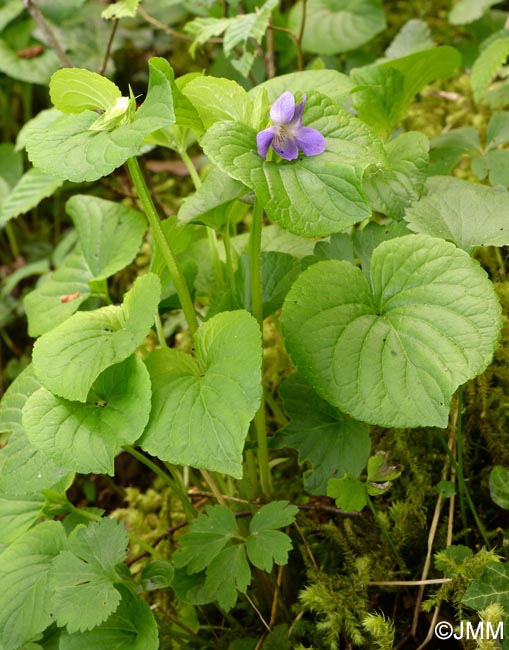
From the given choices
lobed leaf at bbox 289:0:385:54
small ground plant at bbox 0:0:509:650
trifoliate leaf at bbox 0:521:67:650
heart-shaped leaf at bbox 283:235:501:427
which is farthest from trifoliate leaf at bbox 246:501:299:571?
lobed leaf at bbox 289:0:385:54

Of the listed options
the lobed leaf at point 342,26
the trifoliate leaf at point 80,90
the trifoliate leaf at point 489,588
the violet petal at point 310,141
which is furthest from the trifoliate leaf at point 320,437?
the lobed leaf at point 342,26

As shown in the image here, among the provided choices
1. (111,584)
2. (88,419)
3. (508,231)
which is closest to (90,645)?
(111,584)

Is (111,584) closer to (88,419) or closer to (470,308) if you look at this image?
(88,419)

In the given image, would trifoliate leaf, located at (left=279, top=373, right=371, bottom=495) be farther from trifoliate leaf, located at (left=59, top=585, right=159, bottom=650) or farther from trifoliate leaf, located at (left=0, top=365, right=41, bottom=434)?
trifoliate leaf, located at (left=0, top=365, right=41, bottom=434)

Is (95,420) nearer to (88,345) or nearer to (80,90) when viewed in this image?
(88,345)

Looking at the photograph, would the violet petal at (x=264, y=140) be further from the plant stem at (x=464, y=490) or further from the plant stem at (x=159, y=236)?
the plant stem at (x=464, y=490)

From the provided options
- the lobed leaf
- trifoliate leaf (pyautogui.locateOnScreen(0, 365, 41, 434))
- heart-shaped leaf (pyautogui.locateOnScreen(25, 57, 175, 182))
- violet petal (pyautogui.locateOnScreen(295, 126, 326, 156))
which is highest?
heart-shaped leaf (pyautogui.locateOnScreen(25, 57, 175, 182))

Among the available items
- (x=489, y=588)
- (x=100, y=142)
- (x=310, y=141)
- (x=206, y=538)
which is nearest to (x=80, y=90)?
(x=100, y=142)
